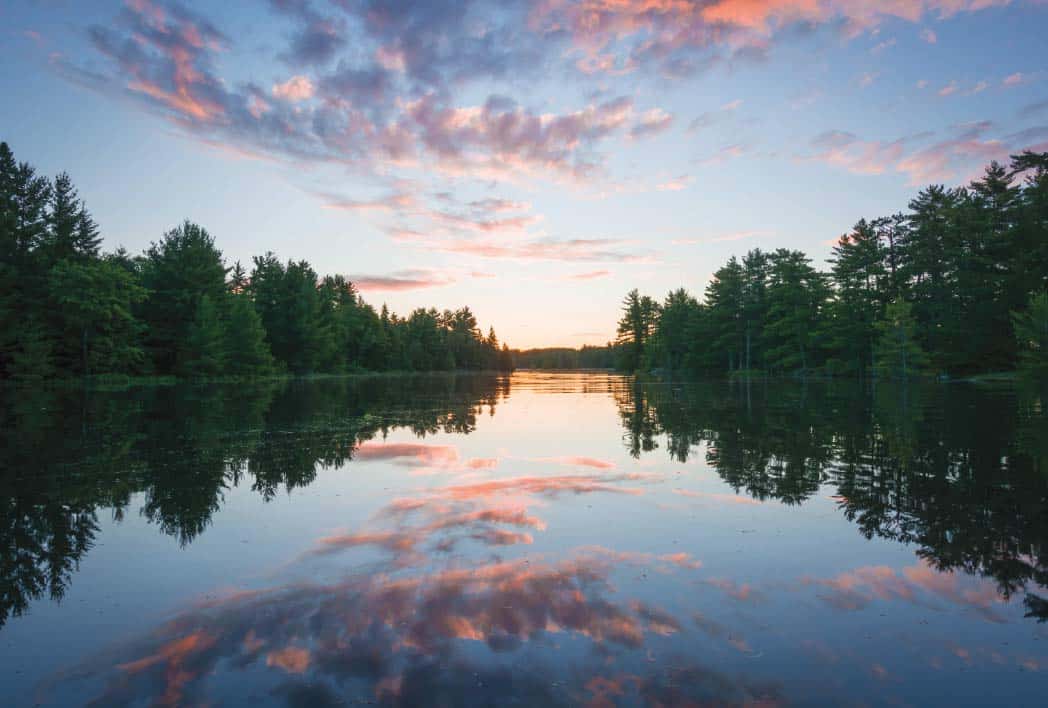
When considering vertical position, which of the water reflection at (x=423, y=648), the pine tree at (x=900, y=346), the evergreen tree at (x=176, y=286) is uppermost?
the evergreen tree at (x=176, y=286)

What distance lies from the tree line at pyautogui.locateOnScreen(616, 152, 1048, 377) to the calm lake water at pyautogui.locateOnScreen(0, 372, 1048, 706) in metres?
44.2

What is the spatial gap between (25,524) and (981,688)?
11.1 m

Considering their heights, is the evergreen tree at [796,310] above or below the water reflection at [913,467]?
above

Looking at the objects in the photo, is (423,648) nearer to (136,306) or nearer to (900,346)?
(900,346)

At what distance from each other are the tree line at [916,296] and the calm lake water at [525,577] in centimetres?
4423

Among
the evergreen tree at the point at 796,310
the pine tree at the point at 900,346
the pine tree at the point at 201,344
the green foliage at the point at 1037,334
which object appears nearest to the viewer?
the green foliage at the point at 1037,334

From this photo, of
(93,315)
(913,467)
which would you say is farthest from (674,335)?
(913,467)

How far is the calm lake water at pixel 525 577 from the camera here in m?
4.34

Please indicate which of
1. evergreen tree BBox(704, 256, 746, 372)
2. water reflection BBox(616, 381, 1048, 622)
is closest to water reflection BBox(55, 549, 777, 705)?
water reflection BBox(616, 381, 1048, 622)

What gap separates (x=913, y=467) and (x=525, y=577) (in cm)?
1026

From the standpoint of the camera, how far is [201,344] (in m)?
58.6

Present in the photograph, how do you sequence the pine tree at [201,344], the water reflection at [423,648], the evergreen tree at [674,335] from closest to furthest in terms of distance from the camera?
the water reflection at [423,648], the pine tree at [201,344], the evergreen tree at [674,335]

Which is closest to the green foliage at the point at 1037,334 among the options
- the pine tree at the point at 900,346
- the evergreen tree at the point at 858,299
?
the pine tree at the point at 900,346

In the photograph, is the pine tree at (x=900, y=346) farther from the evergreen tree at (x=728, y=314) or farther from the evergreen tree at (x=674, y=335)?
the evergreen tree at (x=674, y=335)
